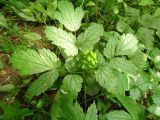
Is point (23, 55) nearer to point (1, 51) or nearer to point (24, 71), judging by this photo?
point (24, 71)

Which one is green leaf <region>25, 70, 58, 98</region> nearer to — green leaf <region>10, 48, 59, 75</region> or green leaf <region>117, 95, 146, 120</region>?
green leaf <region>10, 48, 59, 75</region>

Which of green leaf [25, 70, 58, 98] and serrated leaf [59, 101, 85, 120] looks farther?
green leaf [25, 70, 58, 98]

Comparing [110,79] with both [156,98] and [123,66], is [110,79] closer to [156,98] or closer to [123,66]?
[123,66]

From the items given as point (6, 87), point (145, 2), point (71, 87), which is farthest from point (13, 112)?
point (145, 2)

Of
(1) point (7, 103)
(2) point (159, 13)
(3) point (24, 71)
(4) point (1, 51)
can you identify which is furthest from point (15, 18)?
(2) point (159, 13)

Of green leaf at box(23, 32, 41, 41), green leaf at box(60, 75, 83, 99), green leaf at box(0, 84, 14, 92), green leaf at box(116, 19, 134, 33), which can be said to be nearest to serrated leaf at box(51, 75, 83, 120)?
green leaf at box(60, 75, 83, 99)

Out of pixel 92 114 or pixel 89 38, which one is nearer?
pixel 92 114
